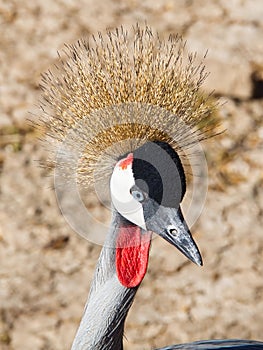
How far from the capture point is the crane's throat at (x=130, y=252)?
2.02 m

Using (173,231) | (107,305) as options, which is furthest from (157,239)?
(173,231)

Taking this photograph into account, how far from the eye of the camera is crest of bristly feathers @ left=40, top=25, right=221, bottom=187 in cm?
205

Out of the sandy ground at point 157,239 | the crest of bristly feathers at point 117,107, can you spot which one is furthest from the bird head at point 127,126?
the sandy ground at point 157,239

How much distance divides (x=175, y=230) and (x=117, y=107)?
1.09ft

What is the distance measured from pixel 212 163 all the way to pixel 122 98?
1519 mm

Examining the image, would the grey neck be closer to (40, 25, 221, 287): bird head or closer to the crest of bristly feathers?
(40, 25, 221, 287): bird head

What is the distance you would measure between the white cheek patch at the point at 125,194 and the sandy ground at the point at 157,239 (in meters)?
1.30

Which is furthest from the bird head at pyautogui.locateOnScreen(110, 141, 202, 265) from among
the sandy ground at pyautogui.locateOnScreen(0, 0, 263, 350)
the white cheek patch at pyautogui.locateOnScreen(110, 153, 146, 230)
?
the sandy ground at pyautogui.locateOnScreen(0, 0, 263, 350)

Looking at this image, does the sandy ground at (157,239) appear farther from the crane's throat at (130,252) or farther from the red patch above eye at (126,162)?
the red patch above eye at (126,162)

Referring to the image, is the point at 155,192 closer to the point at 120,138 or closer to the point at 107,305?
the point at 120,138

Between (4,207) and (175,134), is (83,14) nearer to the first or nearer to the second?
(4,207)

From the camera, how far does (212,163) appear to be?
11.7ft

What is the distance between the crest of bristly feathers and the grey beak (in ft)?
0.56

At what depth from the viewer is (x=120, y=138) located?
80.4 inches
